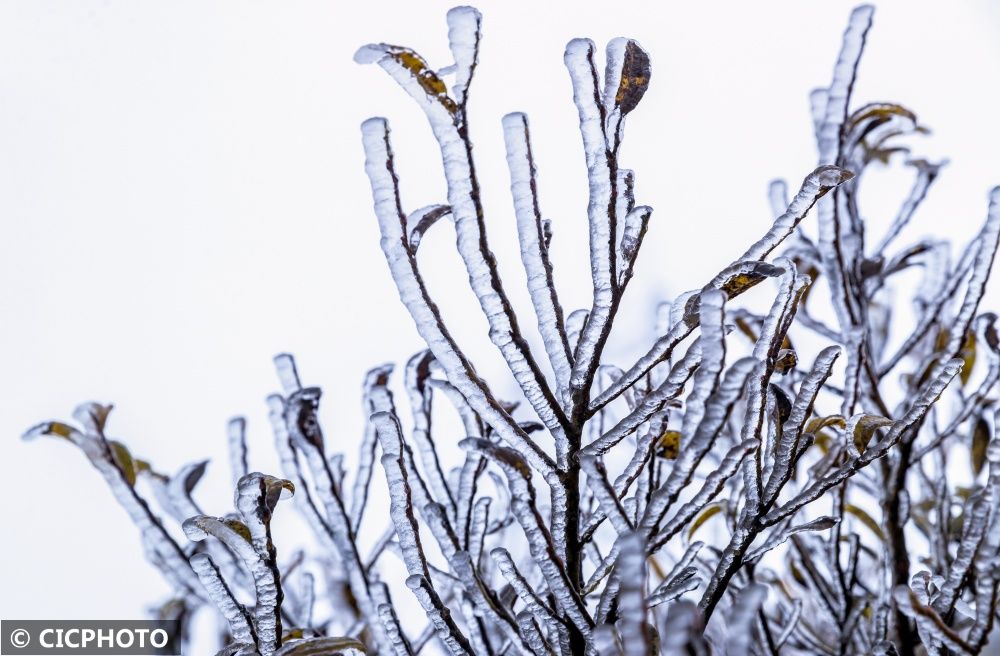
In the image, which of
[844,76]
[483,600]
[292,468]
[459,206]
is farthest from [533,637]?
[844,76]

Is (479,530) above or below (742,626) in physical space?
above

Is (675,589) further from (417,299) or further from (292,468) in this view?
(292,468)

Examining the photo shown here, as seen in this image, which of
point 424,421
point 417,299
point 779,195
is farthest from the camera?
point 779,195

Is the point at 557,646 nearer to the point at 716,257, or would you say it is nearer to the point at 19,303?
the point at 716,257

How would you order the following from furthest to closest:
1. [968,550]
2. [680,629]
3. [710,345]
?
[968,550]
[710,345]
[680,629]

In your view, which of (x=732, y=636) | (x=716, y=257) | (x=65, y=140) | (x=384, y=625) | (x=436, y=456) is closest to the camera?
(x=732, y=636)

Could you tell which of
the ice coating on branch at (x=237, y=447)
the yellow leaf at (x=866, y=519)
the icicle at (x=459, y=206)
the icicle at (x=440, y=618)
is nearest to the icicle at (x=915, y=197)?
the yellow leaf at (x=866, y=519)

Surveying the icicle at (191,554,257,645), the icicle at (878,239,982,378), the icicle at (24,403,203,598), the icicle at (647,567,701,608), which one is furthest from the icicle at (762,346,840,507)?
the icicle at (24,403,203,598)

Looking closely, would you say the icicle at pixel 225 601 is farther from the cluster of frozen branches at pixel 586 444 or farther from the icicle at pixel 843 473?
the icicle at pixel 843 473

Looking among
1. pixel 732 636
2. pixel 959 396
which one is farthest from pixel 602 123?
pixel 959 396

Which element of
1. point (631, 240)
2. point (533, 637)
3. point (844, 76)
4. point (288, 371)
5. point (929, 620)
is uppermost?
point (844, 76)

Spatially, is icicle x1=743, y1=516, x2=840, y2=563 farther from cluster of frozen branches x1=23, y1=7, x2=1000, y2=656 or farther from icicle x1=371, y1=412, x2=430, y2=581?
icicle x1=371, y1=412, x2=430, y2=581
